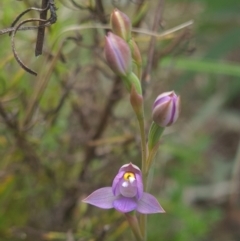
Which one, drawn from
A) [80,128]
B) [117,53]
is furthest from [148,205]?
Result: [80,128]

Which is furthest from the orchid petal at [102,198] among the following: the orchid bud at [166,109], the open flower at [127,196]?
the orchid bud at [166,109]

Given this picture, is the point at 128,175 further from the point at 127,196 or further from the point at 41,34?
the point at 41,34

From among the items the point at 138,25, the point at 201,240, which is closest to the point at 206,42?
the point at 201,240

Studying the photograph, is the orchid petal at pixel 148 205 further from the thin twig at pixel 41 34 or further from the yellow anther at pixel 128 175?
the thin twig at pixel 41 34

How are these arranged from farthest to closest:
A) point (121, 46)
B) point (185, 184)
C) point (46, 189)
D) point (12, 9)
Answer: point (185, 184) < point (46, 189) < point (12, 9) < point (121, 46)

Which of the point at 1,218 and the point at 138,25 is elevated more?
the point at 138,25

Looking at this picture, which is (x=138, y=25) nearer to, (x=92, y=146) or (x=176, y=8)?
(x=92, y=146)

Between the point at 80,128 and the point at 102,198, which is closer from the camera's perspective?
the point at 102,198

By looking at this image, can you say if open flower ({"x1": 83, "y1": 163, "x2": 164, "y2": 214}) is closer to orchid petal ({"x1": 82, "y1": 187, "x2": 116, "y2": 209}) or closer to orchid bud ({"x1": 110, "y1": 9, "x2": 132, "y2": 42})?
orchid petal ({"x1": 82, "y1": 187, "x2": 116, "y2": 209})
